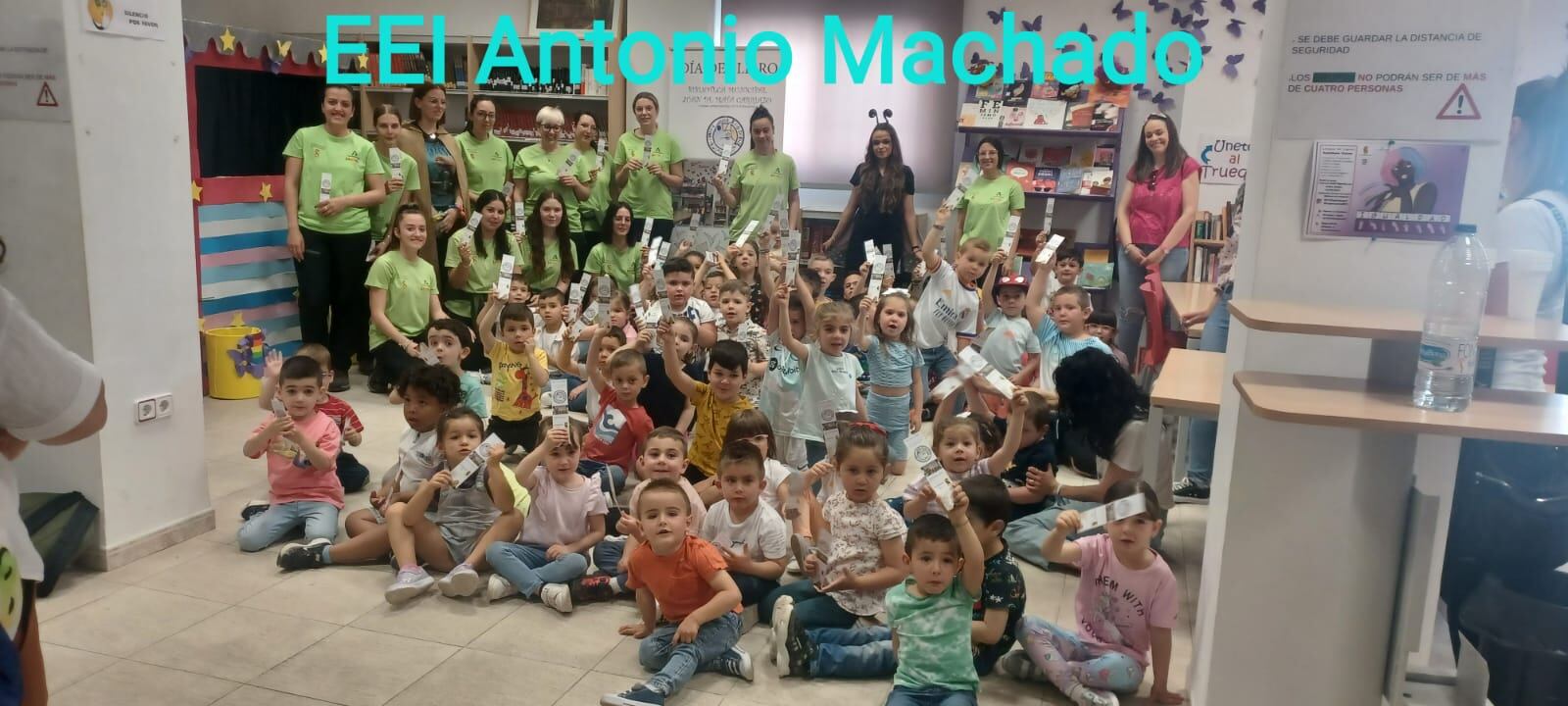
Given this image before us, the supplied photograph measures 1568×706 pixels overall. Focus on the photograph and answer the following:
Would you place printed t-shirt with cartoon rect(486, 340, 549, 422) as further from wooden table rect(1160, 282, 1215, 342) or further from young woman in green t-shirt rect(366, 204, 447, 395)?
wooden table rect(1160, 282, 1215, 342)

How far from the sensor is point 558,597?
11.2 feet

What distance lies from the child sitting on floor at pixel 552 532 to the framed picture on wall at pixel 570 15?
5011 mm

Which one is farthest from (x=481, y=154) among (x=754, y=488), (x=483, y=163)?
(x=754, y=488)

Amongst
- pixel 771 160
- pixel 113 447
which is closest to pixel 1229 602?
pixel 113 447

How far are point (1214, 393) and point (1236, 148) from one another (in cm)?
442

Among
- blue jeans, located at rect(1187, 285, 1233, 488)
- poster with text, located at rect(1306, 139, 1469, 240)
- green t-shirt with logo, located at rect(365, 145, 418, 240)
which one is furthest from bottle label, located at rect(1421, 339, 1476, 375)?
green t-shirt with logo, located at rect(365, 145, 418, 240)

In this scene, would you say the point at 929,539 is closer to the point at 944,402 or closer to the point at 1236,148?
the point at 944,402

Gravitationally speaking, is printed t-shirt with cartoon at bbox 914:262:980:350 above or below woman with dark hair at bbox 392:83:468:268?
below

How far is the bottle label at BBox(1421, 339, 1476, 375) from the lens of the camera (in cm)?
198

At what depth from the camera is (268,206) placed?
6320 millimetres

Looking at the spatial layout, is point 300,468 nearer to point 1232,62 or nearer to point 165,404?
point 165,404

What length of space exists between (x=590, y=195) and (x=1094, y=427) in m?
3.98

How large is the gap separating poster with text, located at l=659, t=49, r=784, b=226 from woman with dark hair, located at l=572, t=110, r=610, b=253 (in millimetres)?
650

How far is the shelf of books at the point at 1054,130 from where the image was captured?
7.20 meters
